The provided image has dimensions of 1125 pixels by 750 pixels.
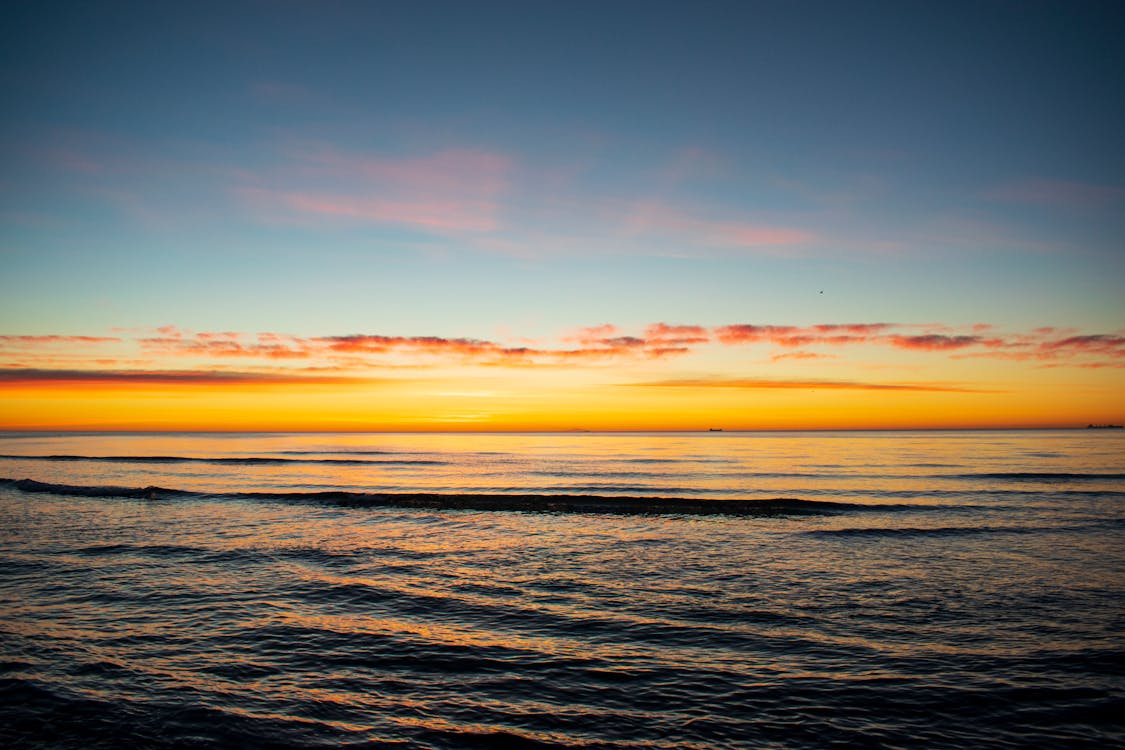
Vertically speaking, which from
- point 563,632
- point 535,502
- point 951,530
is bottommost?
point 535,502

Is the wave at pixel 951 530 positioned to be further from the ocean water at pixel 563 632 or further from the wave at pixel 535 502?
the wave at pixel 535 502

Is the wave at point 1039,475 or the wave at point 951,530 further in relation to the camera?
the wave at point 1039,475

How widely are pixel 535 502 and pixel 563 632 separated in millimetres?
29363

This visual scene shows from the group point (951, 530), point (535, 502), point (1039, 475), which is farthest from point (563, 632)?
point (1039, 475)

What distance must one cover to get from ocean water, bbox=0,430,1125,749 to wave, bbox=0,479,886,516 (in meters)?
4.33

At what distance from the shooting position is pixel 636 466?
89.1 m

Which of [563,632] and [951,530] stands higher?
[563,632]

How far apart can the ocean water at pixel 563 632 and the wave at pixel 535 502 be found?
433 cm

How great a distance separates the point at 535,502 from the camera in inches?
1796

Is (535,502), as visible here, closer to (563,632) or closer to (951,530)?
(951,530)

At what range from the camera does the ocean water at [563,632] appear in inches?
447

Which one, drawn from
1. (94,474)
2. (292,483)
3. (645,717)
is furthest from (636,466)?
(645,717)

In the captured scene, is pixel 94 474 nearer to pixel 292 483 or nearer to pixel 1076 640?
pixel 292 483

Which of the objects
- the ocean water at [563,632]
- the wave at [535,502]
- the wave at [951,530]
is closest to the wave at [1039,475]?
the ocean water at [563,632]
